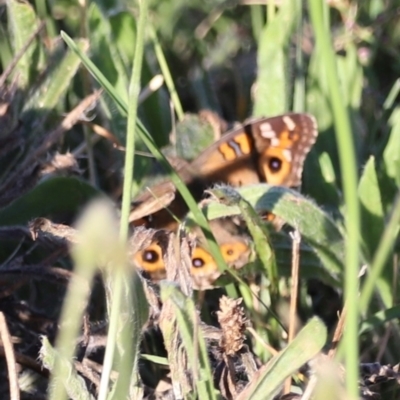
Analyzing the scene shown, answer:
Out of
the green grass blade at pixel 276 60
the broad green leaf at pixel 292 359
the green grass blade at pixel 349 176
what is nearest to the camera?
the green grass blade at pixel 349 176

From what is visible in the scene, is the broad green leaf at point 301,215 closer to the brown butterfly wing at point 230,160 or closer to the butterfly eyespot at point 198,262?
the butterfly eyespot at point 198,262

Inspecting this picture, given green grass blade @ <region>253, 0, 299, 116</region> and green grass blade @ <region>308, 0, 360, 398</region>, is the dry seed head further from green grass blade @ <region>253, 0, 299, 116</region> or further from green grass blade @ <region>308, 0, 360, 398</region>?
green grass blade @ <region>253, 0, 299, 116</region>

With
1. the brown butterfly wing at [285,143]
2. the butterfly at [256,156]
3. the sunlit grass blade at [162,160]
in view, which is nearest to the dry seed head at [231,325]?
the sunlit grass blade at [162,160]

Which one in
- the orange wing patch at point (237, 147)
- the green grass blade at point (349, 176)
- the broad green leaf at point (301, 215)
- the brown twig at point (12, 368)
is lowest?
the brown twig at point (12, 368)

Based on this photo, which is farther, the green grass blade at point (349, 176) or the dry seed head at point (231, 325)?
the dry seed head at point (231, 325)

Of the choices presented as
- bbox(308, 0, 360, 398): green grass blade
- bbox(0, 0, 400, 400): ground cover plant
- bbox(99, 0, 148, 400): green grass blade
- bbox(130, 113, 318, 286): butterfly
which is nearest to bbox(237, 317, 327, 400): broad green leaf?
bbox(0, 0, 400, 400): ground cover plant

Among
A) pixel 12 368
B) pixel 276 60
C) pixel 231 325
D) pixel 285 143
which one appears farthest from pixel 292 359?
pixel 276 60

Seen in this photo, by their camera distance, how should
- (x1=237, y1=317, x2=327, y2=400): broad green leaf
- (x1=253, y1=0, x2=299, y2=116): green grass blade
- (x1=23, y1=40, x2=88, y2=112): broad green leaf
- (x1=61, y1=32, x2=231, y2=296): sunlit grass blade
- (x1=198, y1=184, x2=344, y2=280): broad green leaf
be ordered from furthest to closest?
(x1=253, y1=0, x2=299, y2=116): green grass blade, (x1=23, y1=40, x2=88, y2=112): broad green leaf, (x1=198, y1=184, x2=344, y2=280): broad green leaf, (x1=61, y1=32, x2=231, y2=296): sunlit grass blade, (x1=237, y1=317, x2=327, y2=400): broad green leaf
